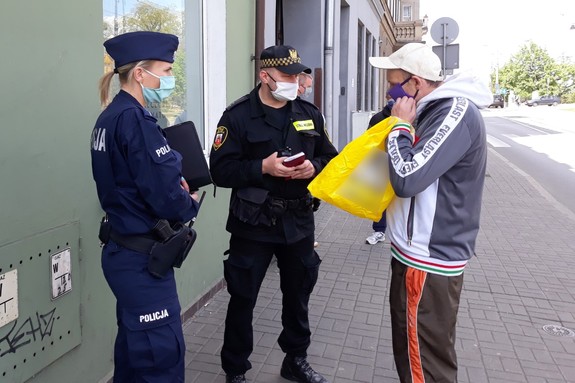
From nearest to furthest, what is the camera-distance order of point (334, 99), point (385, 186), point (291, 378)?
point (385, 186)
point (291, 378)
point (334, 99)

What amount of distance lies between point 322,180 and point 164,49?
3.14 feet

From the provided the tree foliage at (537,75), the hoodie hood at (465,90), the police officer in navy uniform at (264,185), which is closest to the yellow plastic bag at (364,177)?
the hoodie hood at (465,90)

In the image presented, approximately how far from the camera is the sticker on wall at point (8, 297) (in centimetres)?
234

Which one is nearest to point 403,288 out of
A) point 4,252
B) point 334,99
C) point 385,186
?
point 385,186

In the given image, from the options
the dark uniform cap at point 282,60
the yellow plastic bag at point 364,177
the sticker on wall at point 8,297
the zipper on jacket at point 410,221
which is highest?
the dark uniform cap at point 282,60

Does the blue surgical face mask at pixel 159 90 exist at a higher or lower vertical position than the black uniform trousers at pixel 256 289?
higher

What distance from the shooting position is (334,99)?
991cm

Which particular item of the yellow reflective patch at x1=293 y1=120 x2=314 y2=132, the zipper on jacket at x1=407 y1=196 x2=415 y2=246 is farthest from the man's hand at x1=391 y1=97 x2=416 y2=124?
the yellow reflective patch at x1=293 y1=120 x2=314 y2=132

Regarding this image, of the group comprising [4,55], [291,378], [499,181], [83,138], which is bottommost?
[291,378]

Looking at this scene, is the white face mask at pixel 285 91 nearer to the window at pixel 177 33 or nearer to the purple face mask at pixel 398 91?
the purple face mask at pixel 398 91

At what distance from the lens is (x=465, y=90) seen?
7.68ft

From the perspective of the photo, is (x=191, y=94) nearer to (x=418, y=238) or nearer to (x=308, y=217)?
(x=308, y=217)

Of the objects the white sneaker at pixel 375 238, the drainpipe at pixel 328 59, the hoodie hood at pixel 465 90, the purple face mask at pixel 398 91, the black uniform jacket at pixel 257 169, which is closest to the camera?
the hoodie hood at pixel 465 90

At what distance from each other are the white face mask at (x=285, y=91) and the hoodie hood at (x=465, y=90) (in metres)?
0.89
